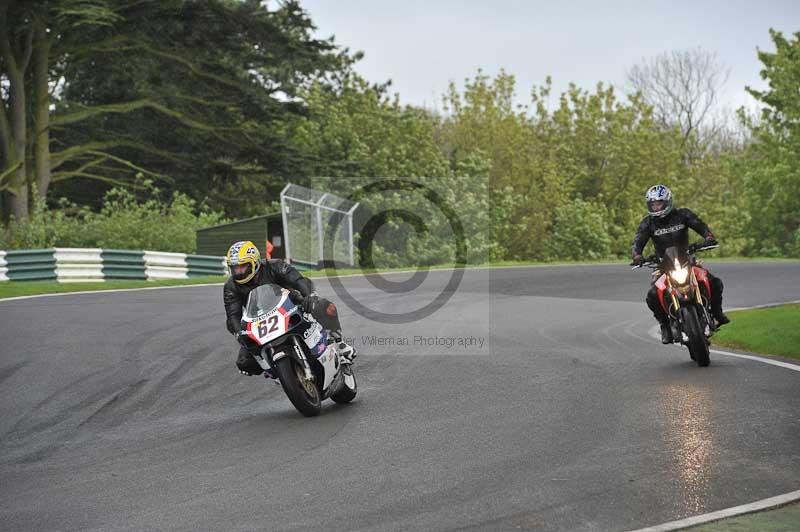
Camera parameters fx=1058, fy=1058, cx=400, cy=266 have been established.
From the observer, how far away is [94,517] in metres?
6.32

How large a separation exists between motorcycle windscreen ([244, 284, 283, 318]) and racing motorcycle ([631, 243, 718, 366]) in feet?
15.8

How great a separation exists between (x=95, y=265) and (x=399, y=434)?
2044 centimetres

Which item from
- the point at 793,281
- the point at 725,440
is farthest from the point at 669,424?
the point at 793,281

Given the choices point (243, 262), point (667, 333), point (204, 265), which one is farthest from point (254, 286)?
point (204, 265)

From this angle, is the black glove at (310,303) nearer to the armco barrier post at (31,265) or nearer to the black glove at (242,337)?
the black glove at (242,337)

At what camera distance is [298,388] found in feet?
30.5

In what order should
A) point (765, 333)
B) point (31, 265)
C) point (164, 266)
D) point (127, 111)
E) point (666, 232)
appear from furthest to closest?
point (127, 111) < point (164, 266) < point (31, 265) < point (765, 333) < point (666, 232)

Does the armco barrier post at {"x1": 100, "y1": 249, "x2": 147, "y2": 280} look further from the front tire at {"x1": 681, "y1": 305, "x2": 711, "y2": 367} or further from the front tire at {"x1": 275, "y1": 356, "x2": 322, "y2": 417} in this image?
the front tire at {"x1": 275, "y1": 356, "x2": 322, "y2": 417}

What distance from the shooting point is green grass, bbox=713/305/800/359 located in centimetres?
1360

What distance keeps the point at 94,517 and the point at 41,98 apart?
3428 cm

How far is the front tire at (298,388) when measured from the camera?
9.17 m

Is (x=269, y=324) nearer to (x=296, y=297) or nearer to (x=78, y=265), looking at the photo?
(x=296, y=297)

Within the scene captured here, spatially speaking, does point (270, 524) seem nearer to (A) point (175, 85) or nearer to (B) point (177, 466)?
(B) point (177, 466)

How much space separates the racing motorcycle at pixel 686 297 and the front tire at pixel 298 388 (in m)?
4.50
